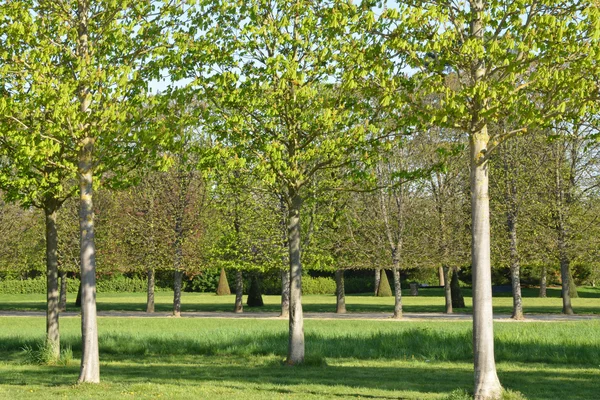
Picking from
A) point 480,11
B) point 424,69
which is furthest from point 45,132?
point 480,11

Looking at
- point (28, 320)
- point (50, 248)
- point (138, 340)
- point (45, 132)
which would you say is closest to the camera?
point (45, 132)

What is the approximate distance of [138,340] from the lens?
21.2 metres

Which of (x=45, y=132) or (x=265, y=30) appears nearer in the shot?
(x=45, y=132)

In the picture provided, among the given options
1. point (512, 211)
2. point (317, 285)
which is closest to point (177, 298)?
point (512, 211)

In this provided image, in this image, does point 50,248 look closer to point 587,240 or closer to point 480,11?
point 480,11

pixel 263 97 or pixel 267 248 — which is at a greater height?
pixel 263 97

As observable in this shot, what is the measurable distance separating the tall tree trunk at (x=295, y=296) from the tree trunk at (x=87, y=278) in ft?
14.3

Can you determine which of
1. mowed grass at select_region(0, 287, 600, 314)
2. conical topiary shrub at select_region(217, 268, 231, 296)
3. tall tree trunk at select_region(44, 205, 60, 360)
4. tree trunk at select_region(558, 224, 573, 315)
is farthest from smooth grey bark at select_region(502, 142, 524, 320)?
conical topiary shrub at select_region(217, 268, 231, 296)

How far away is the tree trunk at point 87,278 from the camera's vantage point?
13.7 metres

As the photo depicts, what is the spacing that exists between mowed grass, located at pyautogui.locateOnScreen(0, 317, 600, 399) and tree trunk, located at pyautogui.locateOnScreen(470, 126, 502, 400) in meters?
0.98

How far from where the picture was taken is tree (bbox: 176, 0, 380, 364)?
51.3 ft

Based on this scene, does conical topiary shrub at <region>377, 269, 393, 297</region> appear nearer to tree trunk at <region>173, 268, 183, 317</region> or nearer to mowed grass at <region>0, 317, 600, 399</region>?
tree trunk at <region>173, 268, 183, 317</region>

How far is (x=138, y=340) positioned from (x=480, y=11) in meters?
13.7

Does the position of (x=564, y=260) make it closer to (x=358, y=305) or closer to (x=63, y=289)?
(x=358, y=305)
